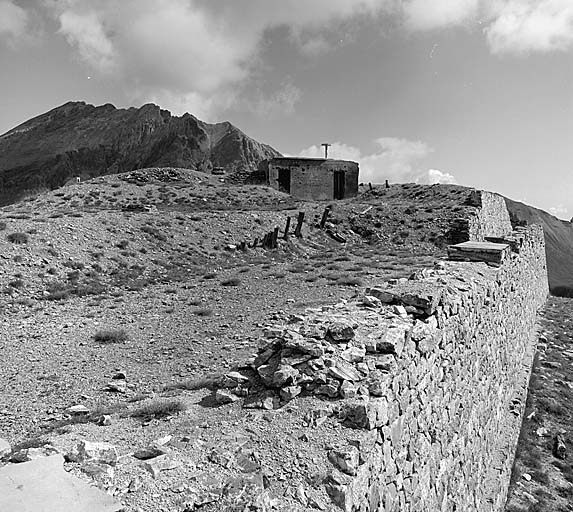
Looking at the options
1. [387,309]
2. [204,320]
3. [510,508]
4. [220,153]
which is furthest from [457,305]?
[220,153]

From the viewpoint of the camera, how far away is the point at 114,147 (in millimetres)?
73938

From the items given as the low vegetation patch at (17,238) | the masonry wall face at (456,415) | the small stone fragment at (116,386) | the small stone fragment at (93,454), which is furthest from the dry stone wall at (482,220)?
the small stone fragment at (93,454)

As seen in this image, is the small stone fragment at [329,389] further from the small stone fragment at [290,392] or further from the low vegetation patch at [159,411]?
the low vegetation patch at [159,411]

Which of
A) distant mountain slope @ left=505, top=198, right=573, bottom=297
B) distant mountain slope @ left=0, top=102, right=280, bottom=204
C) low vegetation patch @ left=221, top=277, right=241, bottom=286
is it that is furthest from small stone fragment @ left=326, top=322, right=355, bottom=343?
distant mountain slope @ left=0, top=102, right=280, bottom=204

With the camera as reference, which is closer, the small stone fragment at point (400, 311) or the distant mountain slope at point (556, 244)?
the small stone fragment at point (400, 311)

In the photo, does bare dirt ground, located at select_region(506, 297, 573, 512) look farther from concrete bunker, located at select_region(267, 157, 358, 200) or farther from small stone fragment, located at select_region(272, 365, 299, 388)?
concrete bunker, located at select_region(267, 157, 358, 200)

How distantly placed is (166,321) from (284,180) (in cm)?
2978

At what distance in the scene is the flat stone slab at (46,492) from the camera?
249 centimetres

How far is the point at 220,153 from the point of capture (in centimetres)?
7131

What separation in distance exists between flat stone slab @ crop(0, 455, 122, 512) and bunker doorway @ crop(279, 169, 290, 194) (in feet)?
120

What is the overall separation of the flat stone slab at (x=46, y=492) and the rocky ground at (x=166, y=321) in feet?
0.30

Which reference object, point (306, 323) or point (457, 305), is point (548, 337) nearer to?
point (457, 305)

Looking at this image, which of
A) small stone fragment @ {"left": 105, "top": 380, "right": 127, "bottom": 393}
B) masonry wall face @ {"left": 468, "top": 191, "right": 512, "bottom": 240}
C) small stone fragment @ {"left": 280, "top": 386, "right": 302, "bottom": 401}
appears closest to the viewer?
small stone fragment @ {"left": 280, "top": 386, "right": 302, "bottom": 401}

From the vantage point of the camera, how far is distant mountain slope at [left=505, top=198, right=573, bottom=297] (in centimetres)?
3658
